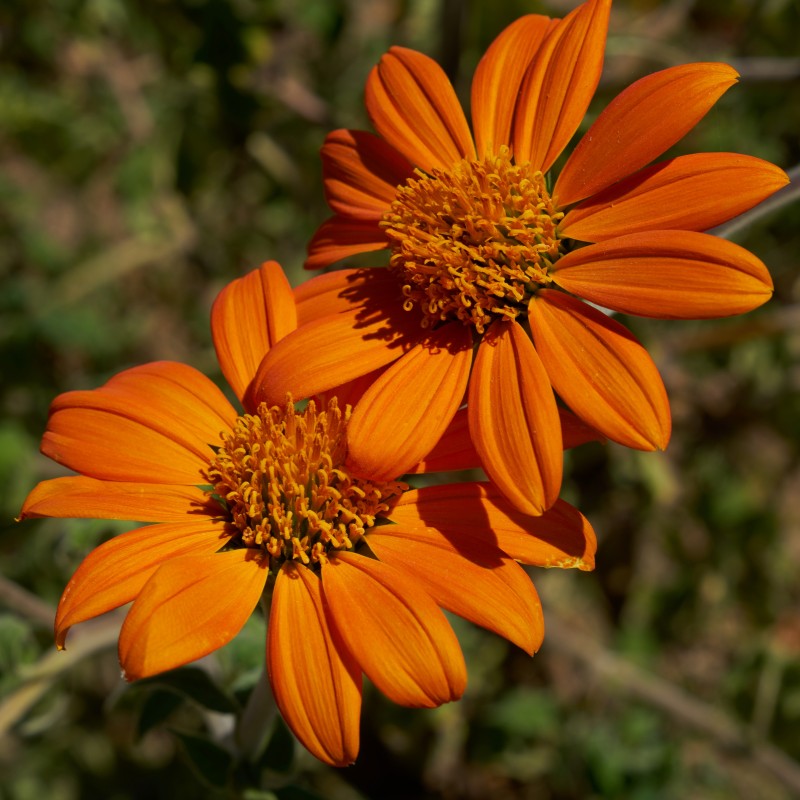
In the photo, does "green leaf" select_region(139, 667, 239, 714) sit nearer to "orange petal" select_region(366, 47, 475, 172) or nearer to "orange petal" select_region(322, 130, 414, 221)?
"orange petal" select_region(322, 130, 414, 221)

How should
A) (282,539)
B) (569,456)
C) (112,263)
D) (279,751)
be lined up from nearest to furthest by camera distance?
(282,539), (279,751), (569,456), (112,263)

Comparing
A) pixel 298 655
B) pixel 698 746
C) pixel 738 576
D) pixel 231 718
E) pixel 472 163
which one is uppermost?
pixel 472 163

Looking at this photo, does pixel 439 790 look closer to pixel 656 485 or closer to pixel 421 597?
pixel 656 485

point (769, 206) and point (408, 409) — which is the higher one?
point (769, 206)

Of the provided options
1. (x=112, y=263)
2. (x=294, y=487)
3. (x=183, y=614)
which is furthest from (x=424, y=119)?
(x=112, y=263)

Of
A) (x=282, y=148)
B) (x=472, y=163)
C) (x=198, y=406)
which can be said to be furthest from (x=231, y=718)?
(x=282, y=148)

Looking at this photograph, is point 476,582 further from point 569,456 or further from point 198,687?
point 569,456

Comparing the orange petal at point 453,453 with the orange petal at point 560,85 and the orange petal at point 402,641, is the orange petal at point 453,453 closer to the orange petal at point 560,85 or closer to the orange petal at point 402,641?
the orange petal at point 402,641

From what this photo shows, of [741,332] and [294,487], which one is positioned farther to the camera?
[741,332]
